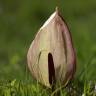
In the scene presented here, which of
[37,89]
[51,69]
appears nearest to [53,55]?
[51,69]

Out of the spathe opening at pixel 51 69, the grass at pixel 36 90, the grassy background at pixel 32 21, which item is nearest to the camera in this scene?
the spathe opening at pixel 51 69

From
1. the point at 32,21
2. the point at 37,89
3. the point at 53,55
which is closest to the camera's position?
the point at 53,55

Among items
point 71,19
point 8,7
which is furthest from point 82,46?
point 8,7

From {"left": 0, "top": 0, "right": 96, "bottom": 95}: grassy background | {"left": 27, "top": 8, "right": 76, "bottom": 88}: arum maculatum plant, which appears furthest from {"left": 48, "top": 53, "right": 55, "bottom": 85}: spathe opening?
{"left": 0, "top": 0, "right": 96, "bottom": 95}: grassy background

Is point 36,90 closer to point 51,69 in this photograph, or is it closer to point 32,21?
point 51,69

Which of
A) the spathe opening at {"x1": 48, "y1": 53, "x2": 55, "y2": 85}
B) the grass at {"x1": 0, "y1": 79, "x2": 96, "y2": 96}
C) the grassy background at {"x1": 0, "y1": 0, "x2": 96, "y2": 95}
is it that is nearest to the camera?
the spathe opening at {"x1": 48, "y1": 53, "x2": 55, "y2": 85}

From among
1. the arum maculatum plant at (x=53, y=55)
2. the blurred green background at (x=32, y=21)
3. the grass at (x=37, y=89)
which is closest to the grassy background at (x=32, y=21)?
the blurred green background at (x=32, y=21)

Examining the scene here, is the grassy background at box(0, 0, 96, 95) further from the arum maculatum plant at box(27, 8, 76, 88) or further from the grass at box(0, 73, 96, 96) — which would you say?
the arum maculatum plant at box(27, 8, 76, 88)

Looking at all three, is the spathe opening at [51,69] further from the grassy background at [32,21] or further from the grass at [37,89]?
the grassy background at [32,21]

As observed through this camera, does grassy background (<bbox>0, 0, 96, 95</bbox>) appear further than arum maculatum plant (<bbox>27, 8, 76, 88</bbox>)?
Yes
